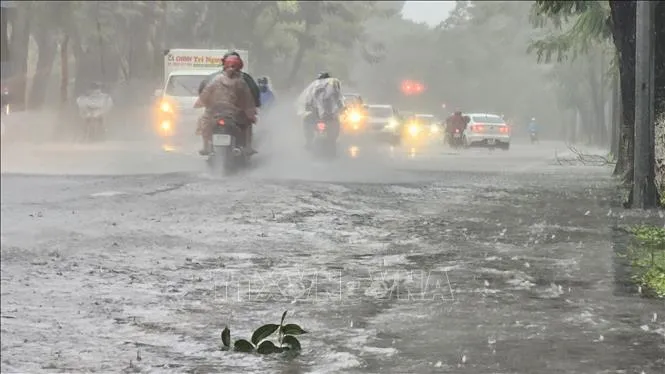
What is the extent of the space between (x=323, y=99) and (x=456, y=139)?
24135mm

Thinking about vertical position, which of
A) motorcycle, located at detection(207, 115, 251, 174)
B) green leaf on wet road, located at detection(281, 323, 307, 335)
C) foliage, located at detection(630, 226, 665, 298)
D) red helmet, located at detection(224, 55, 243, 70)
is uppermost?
red helmet, located at detection(224, 55, 243, 70)

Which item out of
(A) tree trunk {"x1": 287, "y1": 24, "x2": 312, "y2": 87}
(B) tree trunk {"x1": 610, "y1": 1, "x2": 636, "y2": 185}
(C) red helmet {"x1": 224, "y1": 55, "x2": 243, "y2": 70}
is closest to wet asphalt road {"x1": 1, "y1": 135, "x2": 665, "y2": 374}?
(B) tree trunk {"x1": 610, "y1": 1, "x2": 636, "y2": 185}

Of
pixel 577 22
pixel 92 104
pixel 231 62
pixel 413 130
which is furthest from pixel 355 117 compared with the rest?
pixel 413 130

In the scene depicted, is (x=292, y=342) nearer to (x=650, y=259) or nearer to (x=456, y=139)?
(x=650, y=259)

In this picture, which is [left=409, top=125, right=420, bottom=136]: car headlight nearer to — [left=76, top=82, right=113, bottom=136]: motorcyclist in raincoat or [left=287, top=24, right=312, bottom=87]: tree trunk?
[left=287, top=24, right=312, bottom=87]: tree trunk

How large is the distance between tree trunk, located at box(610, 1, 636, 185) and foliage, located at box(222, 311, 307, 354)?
31.5ft

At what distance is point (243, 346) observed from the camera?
5.95m

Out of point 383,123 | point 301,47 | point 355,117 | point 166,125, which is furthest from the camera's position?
point 301,47

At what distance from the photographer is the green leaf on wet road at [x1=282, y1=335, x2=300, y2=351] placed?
235 inches

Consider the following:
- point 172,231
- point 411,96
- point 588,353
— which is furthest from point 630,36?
point 411,96

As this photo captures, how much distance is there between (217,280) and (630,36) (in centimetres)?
845

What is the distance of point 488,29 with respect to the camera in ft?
309

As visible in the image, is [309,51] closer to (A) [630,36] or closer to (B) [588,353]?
(A) [630,36]

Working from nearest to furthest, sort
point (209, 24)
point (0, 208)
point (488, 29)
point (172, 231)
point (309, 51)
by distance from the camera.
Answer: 1. point (172, 231)
2. point (0, 208)
3. point (209, 24)
4. point (309, 51)
5. point (488, 29)
